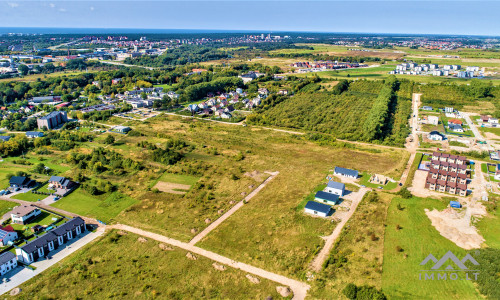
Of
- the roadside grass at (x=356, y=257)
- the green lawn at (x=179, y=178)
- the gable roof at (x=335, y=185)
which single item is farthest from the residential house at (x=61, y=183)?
the gable roof at (x=335, y=185)

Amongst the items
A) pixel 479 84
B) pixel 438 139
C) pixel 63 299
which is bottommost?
pixel 63 299

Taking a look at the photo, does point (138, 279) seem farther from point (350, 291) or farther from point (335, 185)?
point (335, 185)

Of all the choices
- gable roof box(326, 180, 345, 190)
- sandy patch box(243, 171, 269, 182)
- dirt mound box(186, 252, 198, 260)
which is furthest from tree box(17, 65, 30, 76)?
gable roof box(326, 180, 345, 190)

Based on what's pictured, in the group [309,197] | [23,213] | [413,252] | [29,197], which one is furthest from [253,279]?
[29,197]

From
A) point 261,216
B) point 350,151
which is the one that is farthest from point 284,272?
point 350,151

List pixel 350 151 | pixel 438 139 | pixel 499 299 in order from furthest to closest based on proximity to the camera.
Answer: pixel 438 139, pixel 350 151, pixel 499 299

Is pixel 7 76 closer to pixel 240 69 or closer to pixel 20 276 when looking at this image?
pixel 240 69

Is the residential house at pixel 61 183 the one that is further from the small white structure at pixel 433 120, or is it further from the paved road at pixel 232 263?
the small white structure at pixel 433 120
